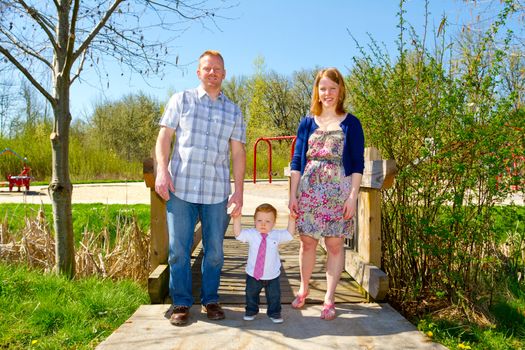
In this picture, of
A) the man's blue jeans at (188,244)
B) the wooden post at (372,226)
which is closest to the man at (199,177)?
the man's blue jeans at (188,244)

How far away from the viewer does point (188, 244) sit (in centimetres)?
297

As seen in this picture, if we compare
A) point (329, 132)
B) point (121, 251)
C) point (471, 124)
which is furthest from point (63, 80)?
point (471, 124)

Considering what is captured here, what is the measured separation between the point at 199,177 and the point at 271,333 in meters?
0.99

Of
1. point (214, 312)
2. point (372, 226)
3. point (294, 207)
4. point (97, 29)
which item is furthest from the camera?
point (97, 29)

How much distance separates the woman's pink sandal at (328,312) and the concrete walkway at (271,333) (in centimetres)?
3

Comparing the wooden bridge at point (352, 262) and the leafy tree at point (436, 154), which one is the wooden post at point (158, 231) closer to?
the wooden bridge at point (352, 262)

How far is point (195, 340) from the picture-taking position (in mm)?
2561

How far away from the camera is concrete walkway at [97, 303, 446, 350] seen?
2508 mm

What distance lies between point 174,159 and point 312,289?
5.01ft

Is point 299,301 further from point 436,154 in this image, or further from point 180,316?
point 436,154

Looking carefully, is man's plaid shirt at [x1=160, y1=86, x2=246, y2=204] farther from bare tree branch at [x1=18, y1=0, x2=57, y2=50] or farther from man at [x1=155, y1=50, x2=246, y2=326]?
bare tree branch at [x1=18, y1=0, x2=57, y2=50]

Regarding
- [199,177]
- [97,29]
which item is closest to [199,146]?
[199,177]

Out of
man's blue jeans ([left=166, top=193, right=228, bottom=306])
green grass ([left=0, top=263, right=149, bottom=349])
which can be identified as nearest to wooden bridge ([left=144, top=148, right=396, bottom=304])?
man's blue jeans ([left=166, top=193, right=228, bottom=306])

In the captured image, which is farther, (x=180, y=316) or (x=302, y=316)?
(x=302, y=316)
